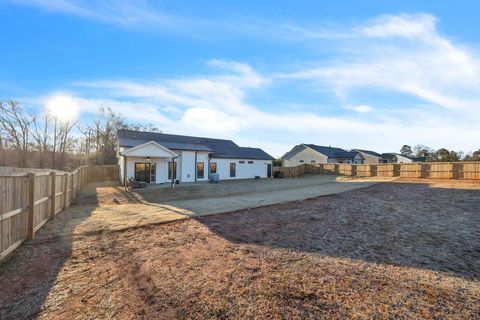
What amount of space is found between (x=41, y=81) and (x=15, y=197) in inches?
919

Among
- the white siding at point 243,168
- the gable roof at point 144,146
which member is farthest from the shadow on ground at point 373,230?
the white siding at point 243,168

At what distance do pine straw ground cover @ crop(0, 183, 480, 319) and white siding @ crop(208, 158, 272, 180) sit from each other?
1917cm

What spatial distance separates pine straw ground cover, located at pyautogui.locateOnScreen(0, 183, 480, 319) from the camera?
3164 millimetres

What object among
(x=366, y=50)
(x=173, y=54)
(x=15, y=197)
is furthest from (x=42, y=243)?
(x=366, y=50)

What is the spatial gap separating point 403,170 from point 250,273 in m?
27.6

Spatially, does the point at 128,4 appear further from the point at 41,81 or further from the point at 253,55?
the point at 41,81

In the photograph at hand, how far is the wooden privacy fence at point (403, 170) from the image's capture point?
846 inches

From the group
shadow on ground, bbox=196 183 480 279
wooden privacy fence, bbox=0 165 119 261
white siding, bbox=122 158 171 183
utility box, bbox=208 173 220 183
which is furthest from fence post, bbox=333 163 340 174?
wooden privacy fence, bbox=0 165 119 261

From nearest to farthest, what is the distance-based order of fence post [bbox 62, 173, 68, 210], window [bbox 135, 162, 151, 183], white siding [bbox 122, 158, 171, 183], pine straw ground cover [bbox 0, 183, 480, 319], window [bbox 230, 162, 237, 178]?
pine straw ground cover [bbox 0, 183, 480, 319]
fence post [bbox 62, 173, 68, 210]
white siding [bbox 122, 158, 171, 183]
window [bbox 135, 162, 151, 183]
window [bbox 230, 162, 237, 178]

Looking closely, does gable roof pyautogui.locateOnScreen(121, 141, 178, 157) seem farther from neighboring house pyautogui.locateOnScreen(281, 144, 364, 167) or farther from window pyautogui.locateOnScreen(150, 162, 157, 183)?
neighboring house pyautogui.locateOnScreen(281, 144, 364, 167)

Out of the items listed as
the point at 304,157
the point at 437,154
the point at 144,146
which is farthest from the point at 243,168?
the point at 437,154

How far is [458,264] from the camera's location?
4.99 m

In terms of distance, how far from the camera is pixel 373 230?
24.4ft

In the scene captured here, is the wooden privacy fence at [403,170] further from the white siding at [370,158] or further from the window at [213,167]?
the white siding at [370,158]
